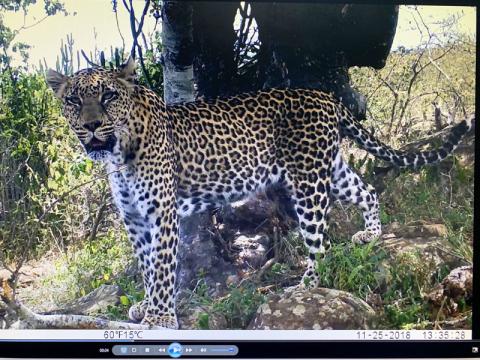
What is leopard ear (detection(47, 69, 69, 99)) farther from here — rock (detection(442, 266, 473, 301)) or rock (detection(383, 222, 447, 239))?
rock (detection(442, 266, 473, 301))

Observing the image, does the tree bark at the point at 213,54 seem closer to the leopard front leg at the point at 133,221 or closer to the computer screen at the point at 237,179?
the computer screen at the point at 237,179

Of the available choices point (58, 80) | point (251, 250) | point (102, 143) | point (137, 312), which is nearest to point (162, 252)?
point (137, 312)

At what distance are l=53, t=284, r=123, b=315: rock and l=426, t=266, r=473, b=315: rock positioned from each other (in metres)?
1.21

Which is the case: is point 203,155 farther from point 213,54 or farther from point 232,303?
point 232,303

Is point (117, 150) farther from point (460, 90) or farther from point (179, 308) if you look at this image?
point (460, 90)

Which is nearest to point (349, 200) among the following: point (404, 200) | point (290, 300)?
point (404, 200)

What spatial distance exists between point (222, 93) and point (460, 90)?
0.94 m

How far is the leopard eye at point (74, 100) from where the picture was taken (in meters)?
3.01

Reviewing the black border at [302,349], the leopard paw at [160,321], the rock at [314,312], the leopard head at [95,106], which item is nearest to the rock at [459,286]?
the black border at [302,349]

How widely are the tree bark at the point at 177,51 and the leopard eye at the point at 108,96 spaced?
0.21m

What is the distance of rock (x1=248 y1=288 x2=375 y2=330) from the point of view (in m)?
2.96

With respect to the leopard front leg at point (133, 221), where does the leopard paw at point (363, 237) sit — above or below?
below

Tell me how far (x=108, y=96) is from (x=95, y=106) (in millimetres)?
63

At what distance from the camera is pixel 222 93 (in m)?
3.17
